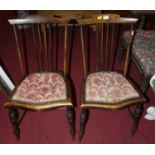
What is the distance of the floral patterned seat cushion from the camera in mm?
1804

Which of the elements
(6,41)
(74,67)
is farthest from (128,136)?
(6,41)

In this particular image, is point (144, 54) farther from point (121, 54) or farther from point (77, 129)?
point (77, 129)

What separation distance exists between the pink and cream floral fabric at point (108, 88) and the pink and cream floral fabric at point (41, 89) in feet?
0.70

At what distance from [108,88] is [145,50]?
A: 0.68 m

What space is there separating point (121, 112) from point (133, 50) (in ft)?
2.06

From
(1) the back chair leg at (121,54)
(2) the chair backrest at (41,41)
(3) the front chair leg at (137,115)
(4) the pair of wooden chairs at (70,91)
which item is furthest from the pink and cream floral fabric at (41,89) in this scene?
(1) the back chair leg at (121,54)

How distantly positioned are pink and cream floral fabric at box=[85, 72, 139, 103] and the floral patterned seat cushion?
0.27 metres

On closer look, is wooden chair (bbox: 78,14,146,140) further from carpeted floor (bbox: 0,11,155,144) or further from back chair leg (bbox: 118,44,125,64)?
back chair leg (bbox: 118,44,125,64)

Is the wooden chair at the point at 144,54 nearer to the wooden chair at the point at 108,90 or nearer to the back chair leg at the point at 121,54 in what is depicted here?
the wooden chair at the point at 108,90

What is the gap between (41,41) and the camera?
1.96 m

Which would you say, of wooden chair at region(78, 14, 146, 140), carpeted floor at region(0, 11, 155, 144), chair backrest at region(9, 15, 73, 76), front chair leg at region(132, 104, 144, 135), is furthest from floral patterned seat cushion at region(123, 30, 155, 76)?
chair backrest at region(9, 15, 73, 76)

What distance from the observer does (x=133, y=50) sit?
2.09m
